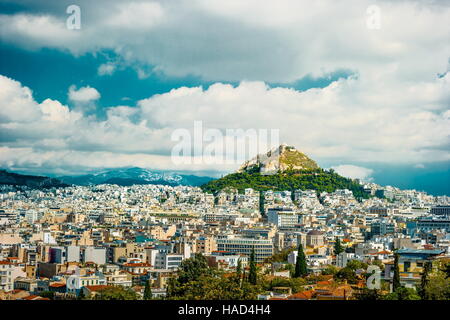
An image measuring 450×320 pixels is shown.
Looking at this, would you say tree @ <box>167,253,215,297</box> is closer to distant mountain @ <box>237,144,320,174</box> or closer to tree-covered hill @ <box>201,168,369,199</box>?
tree-covered hill @ <box>201,168,369,199</box>

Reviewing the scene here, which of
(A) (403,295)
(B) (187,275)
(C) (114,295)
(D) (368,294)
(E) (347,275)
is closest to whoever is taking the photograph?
(A) (403,295)

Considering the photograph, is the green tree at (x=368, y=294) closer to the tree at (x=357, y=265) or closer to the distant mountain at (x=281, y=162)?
the tree at (x=357, y=265)

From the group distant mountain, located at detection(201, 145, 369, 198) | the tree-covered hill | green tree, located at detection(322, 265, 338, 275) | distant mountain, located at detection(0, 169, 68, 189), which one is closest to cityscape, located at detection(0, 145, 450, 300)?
green tree, located at detection(322, 265, 338, 275)

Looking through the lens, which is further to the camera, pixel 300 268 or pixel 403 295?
pixel 300 268

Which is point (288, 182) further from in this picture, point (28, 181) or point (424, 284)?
point (424, 284)

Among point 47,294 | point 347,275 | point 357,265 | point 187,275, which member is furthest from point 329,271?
point 47,294
